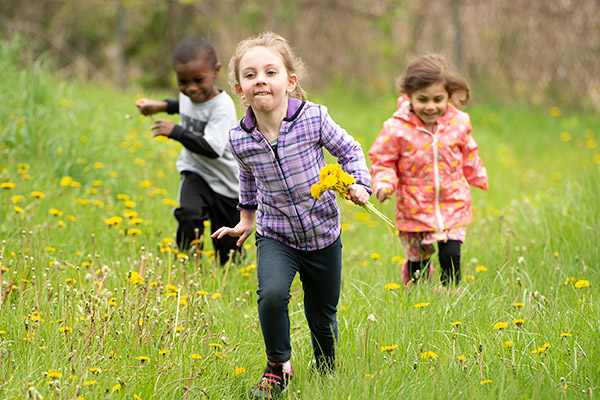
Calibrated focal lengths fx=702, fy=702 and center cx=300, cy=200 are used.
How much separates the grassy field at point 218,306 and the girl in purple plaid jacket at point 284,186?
8.3 inches

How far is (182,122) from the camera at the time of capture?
4406 millimetres

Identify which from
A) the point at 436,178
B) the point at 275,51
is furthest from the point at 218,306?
the point at 436,178

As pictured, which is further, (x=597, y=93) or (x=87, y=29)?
(x=87, y=29)

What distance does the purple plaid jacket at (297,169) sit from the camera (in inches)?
108

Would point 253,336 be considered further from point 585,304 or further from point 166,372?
point 585,304

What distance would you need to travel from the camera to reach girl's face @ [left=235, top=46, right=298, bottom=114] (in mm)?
2717

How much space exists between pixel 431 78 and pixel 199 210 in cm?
159

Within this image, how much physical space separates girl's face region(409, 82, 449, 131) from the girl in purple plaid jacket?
4.22 ft

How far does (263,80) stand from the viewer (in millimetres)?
2715

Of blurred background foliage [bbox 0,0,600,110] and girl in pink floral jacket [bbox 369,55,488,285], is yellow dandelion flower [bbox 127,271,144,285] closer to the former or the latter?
girl in pink floral jacket [bbox 369,55,488,285]

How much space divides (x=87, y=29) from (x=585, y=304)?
13653 mm

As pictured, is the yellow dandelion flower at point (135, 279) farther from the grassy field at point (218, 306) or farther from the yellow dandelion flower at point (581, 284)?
the yellow dandelion flower at point (581, 284)

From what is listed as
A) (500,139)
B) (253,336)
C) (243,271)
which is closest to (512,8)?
(500,139)

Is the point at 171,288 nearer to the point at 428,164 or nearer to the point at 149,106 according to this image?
the point at 149,106
